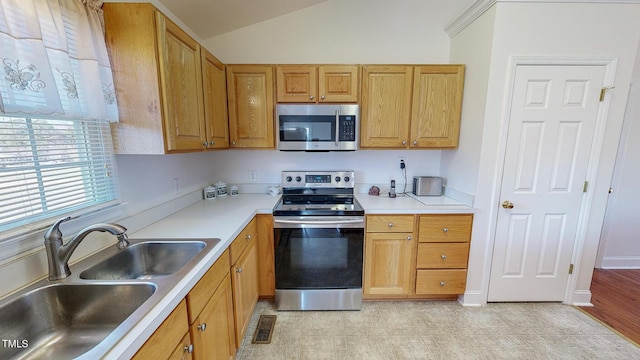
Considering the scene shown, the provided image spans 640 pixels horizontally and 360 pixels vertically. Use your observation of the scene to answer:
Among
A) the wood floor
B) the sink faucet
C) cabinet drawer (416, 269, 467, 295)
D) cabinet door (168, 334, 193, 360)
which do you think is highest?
the sink faucet

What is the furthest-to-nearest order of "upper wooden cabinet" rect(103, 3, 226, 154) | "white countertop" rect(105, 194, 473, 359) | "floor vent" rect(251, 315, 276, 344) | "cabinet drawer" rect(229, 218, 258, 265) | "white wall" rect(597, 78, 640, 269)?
"white wall" rect(597, 78, 640, 269) < "floor vent" rect(251, 315, 276, 344) < "cabinet drawer" rect(229, 218, 258, 265) < "upper wooden cabinet" rect(103, 3, 226, 154) < "white countertop" rect(105, 194, 473, 359)

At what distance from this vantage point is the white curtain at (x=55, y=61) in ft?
2.72

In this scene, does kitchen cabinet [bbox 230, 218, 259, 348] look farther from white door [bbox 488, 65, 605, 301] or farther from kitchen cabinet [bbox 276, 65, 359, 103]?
white door [bbox 488, 65, 605, 301]

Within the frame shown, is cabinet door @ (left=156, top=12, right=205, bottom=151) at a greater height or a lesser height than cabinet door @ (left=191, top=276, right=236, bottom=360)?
greater

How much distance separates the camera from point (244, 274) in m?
1.71

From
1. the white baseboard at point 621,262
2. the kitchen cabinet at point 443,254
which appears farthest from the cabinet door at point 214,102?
the white baseboard at point 621,262

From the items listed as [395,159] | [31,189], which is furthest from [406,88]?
[31,189]

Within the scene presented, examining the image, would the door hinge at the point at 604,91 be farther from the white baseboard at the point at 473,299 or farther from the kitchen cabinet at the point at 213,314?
the kitchen cabinet at the point at 213,314

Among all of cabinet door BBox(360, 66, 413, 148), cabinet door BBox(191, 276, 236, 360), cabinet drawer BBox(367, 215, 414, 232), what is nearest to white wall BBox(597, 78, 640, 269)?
cabinet door BBox(360, 66, 413, 148)

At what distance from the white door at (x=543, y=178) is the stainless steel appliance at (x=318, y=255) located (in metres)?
1.24

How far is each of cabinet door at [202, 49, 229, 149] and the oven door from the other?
840 mm

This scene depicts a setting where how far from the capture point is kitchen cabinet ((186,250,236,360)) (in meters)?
1.04

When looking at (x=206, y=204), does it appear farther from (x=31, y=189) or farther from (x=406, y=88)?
(x=406, y=88)

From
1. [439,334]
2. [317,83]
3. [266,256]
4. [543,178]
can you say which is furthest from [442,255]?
[317,83]
